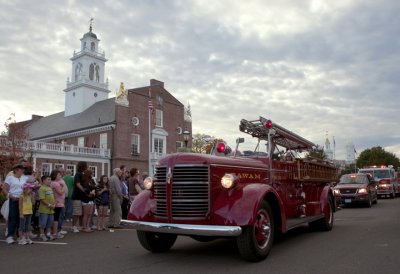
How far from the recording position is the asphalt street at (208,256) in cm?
625

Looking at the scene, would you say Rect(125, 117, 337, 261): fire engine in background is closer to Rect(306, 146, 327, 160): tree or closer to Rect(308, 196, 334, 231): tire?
Rect(308, 196, 334, 231): tire

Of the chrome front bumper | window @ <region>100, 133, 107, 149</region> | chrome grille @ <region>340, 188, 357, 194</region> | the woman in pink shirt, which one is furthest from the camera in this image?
window @ <region>100, 133, 107, 149</region>

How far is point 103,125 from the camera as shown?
44031 mm

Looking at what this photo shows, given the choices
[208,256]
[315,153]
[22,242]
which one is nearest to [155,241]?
[208,256]

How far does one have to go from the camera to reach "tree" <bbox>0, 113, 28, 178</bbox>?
23.7 metres

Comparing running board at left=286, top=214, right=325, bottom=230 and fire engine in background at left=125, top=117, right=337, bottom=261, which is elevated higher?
fire engine in background at left=125, top=117, right=337, bottom=261

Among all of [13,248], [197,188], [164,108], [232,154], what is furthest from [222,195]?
[164,108]

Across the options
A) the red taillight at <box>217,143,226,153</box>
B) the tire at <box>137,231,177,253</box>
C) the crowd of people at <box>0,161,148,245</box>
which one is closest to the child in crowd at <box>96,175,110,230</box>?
the crowd of people at <box>0,161,148,245</box>

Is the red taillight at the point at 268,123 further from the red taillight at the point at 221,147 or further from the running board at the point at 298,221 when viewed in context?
the running board at the point at 298,221

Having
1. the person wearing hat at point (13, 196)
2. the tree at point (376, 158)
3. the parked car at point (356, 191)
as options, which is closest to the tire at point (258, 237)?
the person wearing hat at point (13, 196)

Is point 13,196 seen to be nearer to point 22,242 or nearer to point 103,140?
point 22,242

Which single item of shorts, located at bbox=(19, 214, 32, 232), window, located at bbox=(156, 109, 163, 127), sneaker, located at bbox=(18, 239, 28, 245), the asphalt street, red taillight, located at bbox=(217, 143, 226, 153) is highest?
window, located at bbox=(156, 109, 163, 127)

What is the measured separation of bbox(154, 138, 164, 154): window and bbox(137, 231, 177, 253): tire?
1552 inches

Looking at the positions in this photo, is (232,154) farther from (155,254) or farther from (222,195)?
(155,254)
